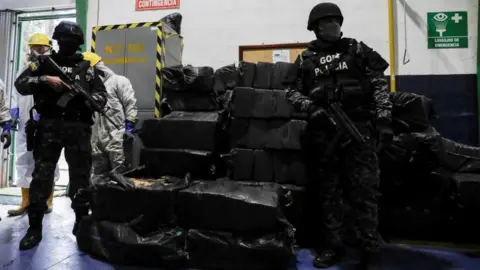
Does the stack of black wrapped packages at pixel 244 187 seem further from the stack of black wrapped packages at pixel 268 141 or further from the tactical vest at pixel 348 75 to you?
the tactical vest at pixel 348 75

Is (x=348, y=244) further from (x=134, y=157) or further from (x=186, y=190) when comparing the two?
(x=134, y=157)

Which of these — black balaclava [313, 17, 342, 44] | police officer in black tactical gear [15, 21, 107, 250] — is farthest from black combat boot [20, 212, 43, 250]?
black balaclava [313, 17, 342, 44]

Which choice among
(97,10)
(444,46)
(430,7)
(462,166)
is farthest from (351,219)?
(97,10)

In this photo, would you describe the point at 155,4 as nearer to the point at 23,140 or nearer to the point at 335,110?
the point at 23,140

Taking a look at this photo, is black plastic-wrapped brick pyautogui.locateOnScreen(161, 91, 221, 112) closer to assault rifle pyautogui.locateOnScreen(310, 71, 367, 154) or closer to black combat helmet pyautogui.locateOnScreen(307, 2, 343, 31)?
assault rifle pyautogui.locateOnScreen(310, 71, 367, 154)

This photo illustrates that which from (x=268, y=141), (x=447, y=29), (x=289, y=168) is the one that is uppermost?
(x=447, y=29)

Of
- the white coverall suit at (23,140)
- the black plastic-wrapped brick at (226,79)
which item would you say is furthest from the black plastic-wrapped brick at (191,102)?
the white coverall suit at (23,140)

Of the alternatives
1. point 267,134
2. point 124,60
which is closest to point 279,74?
point 267,134

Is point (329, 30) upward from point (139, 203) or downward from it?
upward

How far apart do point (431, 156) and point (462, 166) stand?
0.37m

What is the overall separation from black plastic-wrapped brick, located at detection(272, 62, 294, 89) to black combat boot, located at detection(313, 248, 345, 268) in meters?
1.34

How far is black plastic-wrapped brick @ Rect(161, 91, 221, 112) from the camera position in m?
2.94

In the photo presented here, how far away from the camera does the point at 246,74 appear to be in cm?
291

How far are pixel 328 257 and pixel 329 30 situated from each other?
1.46 metres
